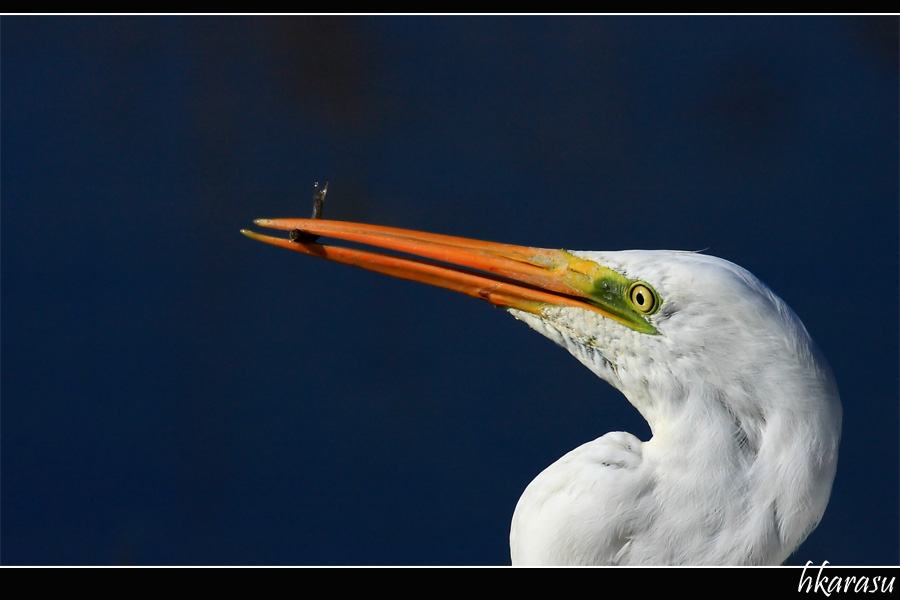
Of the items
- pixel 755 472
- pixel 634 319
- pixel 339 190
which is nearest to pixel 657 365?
pixel 634 319

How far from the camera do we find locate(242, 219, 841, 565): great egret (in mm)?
1307

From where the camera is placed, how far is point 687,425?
1.35 metres

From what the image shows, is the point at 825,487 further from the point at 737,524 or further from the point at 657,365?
the point at 657,365

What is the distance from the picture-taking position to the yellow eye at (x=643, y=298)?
54.3 inches

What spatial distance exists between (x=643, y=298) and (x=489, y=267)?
254 mm

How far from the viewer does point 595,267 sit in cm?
145

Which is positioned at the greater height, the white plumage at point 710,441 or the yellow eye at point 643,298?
the yellow eye at point 643,298

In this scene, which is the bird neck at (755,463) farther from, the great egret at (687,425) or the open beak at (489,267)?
the open beak at (489,267)

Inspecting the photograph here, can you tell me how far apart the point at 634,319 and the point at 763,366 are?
0.61 ft

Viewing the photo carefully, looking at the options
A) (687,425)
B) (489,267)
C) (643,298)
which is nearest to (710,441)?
(687,425)

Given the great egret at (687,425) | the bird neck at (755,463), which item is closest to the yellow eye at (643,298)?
the great egret at (687,425)

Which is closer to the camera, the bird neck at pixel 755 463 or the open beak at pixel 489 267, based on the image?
the bird neck at pixel 755 463

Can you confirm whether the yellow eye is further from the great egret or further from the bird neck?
the bird neck

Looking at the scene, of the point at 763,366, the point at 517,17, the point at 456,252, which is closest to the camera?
the point at 763,366
